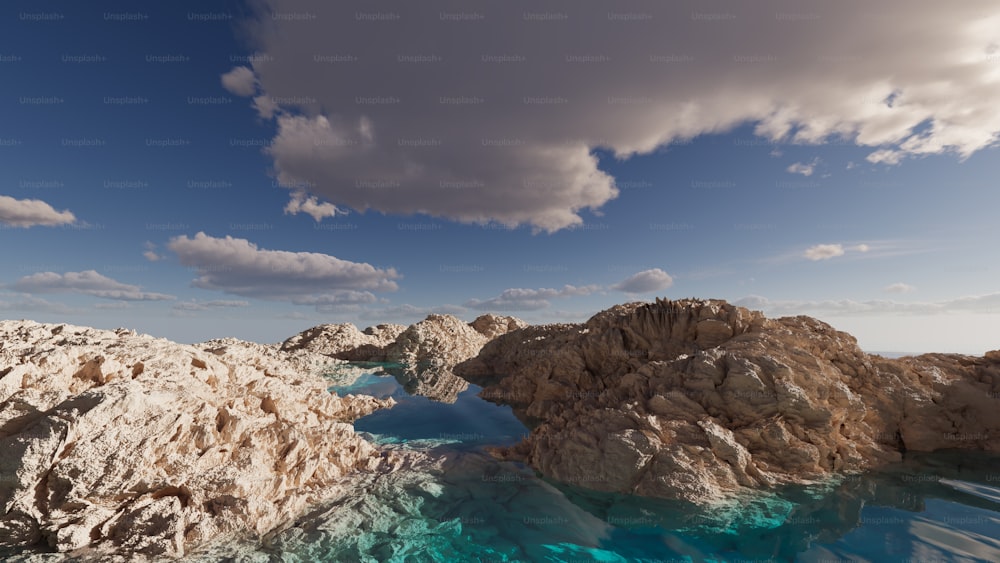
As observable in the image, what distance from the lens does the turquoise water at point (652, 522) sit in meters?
9.14

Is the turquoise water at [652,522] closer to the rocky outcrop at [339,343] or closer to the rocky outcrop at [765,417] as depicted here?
the rocky outcrop at [765,417]

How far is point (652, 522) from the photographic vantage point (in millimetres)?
10406

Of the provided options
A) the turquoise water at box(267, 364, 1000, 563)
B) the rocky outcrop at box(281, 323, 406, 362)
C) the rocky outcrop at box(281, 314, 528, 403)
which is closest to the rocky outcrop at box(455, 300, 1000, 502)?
the turquoise water at box(267, 364, 1000, 563)

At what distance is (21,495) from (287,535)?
19.0ft

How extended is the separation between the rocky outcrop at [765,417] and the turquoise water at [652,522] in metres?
0.74

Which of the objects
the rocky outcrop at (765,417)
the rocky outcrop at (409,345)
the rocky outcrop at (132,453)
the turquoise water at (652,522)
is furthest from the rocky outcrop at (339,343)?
the turquoise water at (652,522)

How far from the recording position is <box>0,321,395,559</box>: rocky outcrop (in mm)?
8398

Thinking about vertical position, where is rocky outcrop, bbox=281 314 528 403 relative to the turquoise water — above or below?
above

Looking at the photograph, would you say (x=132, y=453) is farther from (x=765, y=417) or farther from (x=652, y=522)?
Result: (x=765, y=417)

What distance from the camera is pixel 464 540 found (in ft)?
31.9

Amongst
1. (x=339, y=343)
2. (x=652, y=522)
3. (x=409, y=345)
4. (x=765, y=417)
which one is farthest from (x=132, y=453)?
(x=339, y=343)

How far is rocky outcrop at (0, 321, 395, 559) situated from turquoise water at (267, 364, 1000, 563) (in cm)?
188

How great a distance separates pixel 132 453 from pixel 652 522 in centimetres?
1395

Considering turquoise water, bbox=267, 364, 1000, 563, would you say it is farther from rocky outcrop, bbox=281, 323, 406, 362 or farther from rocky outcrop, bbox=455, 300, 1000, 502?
rocky outcrop, bbox=281, 323, 406, 362
